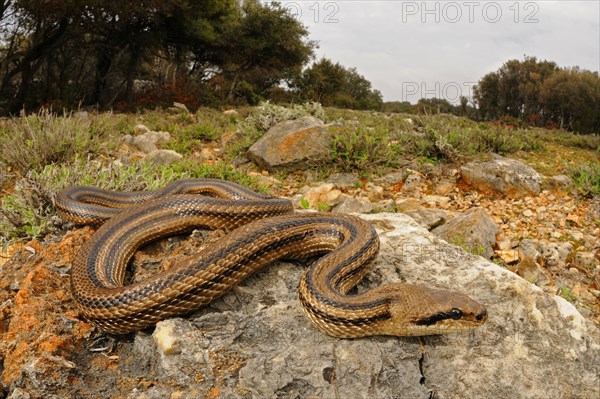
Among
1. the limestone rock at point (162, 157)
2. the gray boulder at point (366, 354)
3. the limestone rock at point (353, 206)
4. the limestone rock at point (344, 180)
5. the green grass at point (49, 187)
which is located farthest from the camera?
the limestone rock at point (162, 157)

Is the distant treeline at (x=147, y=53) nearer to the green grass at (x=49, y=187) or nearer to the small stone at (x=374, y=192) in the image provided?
the green grass at (x=49, y=187)

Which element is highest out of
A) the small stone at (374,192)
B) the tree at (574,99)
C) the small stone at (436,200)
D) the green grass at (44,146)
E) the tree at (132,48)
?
the tree at (132,48)

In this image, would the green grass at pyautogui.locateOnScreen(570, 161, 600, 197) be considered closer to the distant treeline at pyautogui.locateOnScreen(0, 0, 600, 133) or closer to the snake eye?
the snake eye

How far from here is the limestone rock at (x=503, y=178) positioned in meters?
8.78

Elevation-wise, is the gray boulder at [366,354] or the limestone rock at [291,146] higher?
the limestone rock at [291,146]

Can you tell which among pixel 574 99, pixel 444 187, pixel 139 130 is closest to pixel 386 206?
pixel 444 187

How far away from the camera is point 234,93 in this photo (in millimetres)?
29297

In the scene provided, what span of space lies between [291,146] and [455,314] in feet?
23.9

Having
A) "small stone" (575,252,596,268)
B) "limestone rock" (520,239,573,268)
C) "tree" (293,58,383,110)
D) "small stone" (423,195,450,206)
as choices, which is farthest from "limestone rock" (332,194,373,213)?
"tree" (293,58,383,110)

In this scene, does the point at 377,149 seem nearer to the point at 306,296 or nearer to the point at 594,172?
the point at 594,172

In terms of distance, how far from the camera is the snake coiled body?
2953mm

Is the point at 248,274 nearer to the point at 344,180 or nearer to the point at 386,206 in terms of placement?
the point at 386,206

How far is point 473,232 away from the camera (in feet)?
20.2

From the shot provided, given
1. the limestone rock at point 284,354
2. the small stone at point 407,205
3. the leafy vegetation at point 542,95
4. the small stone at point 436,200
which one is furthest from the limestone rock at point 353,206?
the leafy vegetation at point 542,95
